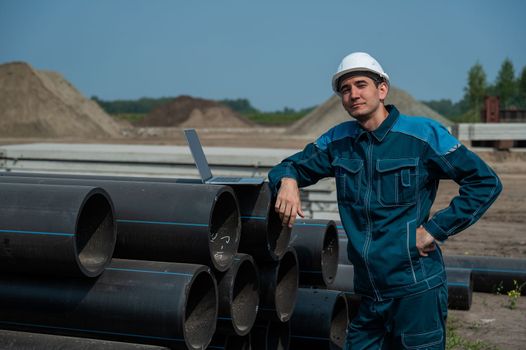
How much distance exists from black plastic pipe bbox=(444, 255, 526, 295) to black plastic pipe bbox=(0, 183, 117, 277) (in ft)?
15.3

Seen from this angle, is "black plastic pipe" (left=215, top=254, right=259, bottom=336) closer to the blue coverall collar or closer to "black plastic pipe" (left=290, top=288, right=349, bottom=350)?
"black plastic pipe" (left=290, top=288, right=349, bottom=350)

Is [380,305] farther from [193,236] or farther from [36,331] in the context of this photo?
[36,331]

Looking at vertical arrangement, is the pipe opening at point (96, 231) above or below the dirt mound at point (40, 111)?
below

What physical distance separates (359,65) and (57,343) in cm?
199

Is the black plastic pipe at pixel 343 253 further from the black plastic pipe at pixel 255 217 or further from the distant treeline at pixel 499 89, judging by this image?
the distant treeline at pixel 499 89

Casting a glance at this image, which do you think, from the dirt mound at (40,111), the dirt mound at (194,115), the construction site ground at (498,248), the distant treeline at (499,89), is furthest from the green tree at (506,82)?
the construction site ground at (498,248)

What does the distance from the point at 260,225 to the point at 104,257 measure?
98cm

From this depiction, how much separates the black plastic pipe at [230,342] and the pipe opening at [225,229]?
50 centimetres

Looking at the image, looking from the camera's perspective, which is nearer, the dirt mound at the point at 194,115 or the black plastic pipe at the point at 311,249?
the black plastic pipe at the point at 311,249

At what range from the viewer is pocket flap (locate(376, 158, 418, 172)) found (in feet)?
11.0

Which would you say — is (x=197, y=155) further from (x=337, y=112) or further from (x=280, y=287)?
(x=337, y=112)

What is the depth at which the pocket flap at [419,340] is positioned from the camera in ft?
10.9

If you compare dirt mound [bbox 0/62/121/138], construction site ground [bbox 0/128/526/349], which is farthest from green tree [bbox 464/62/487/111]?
construction site ground [bbox 0/128/526/349]

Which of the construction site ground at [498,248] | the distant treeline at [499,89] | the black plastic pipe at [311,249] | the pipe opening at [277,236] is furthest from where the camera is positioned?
the distant treeline at [499,89]
